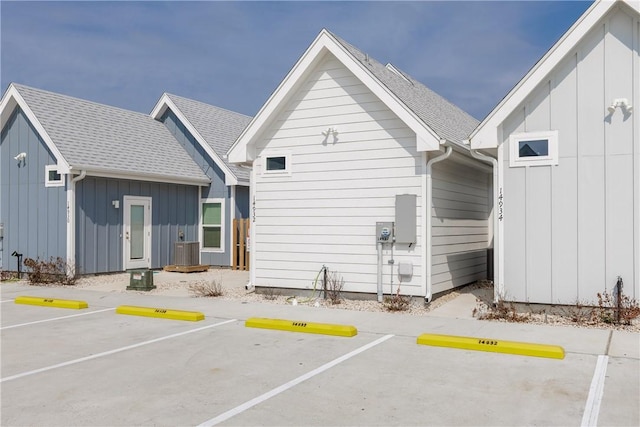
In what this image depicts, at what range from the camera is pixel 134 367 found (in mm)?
6848

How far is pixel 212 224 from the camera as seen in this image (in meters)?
20.2

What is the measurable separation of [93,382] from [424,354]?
4.11 m

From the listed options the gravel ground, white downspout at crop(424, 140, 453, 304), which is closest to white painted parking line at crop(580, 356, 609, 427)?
the gravel ground

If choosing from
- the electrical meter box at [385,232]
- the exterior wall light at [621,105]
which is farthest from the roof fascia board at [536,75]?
the electrical meter box at [385,232]

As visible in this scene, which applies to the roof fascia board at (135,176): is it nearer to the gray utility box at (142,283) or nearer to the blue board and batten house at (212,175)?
the blue board and batten house at (212,175)

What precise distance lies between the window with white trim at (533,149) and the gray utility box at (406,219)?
2.11 metres

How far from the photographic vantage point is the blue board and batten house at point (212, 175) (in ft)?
65.1

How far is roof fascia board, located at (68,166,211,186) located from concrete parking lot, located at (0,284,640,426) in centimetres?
703

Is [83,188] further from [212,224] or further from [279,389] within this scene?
[279,389]

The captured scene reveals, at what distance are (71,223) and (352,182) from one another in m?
8.66

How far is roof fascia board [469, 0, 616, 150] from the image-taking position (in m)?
9.62

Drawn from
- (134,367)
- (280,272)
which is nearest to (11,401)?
(134,367)

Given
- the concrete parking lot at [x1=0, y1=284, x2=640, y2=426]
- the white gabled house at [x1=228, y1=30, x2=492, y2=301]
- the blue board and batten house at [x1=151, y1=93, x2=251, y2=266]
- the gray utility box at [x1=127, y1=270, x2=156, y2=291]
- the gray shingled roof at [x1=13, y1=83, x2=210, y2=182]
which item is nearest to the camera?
the concrete parking lot at [x1=0, y1=284, x2=640, y2=426]

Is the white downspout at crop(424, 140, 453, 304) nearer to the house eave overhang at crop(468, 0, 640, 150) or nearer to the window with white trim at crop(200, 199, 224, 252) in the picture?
the house eave overhang at crop(468, 0, 640, 150)
